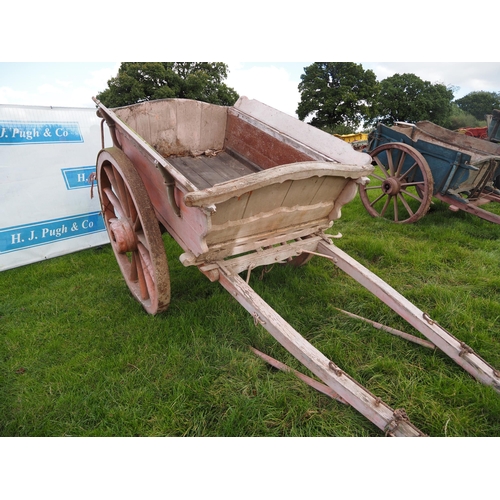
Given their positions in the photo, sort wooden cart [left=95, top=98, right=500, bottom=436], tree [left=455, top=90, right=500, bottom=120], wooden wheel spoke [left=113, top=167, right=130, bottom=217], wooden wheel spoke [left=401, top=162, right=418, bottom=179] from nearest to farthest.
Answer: wooden cart [left=95, top=98, right=500, bottom=436], wooden wheel spoke [left=113, top=167, right=130, bottom=217], wooden wheel spoke [left=401, top=162, right=418, bottom=179], tree [left=455, top=90, right=500, bottom=120]

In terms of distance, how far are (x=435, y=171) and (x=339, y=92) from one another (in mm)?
23871

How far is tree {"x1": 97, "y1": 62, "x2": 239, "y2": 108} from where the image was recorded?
18141 millimetres

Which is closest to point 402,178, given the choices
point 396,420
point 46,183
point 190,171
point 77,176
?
point 190,171

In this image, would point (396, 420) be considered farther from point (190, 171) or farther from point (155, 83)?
point (155, 83)

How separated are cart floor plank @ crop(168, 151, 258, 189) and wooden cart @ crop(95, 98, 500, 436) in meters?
0.01

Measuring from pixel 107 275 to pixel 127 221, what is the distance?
3.68 ft

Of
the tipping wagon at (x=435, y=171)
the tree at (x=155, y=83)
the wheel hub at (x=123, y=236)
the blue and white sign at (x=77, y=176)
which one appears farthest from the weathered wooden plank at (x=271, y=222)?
the tree at (x=155, y=83)

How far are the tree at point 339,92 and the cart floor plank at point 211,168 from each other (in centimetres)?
2424

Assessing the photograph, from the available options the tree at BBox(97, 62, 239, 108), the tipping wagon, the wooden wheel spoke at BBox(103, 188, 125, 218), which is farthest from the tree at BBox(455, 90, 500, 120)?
the wooden wheel spoke at BBox(103, 188, 125, 218)

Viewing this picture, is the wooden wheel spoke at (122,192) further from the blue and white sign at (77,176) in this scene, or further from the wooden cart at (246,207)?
the blue and white sign at (77,176)

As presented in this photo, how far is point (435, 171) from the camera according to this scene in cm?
420

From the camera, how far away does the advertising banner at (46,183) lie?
3.70m

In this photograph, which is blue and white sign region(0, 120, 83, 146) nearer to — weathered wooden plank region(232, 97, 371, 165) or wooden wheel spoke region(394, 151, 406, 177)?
weathered wooden plank region(232, 97, 371, 165)

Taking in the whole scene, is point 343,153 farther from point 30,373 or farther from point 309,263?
point 30,373
